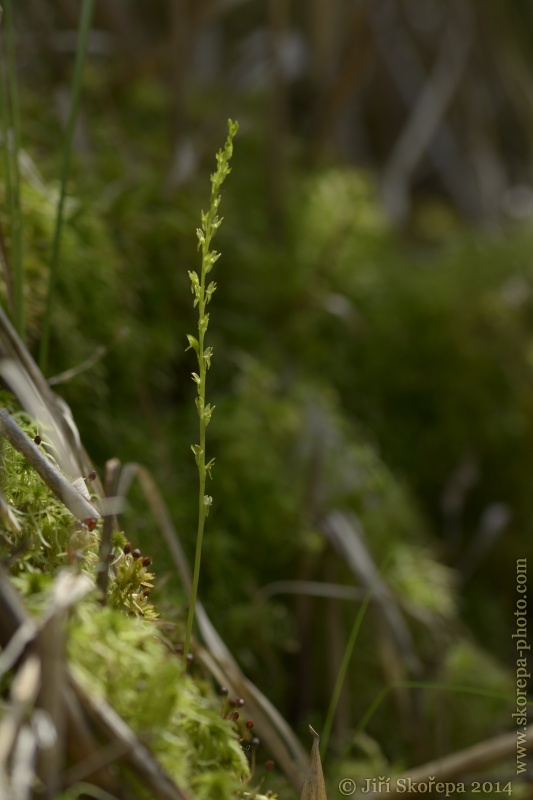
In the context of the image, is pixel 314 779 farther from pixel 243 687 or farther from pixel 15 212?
pixel 15 212

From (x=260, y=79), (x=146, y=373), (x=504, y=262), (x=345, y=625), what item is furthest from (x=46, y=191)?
(x=260, y=79)

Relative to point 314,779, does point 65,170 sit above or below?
above

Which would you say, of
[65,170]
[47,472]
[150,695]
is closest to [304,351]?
[65,170]

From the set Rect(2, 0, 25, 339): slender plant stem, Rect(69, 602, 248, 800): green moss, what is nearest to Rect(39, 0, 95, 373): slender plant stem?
Rect(2, 0, 25, 339): slender plant stem

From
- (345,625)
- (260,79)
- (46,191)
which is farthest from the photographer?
(260,79)

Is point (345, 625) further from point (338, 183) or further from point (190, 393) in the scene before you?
point (338, 183)
